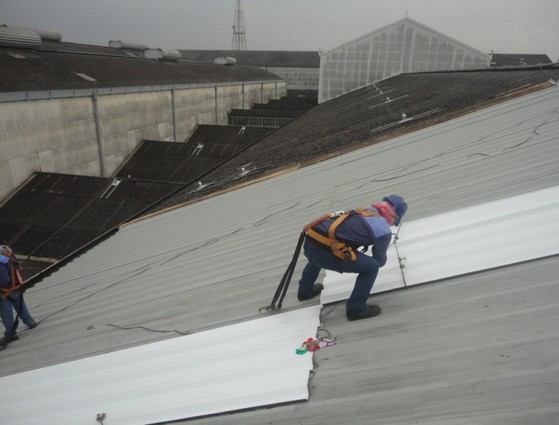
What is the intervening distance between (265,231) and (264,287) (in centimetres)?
168

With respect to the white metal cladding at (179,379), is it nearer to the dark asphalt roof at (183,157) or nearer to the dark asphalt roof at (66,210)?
the dark asphalt roof at (66,210)

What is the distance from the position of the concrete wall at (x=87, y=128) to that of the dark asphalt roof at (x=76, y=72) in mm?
628

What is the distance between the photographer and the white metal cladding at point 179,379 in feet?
8.95

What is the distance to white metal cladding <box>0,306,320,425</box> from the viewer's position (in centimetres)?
273

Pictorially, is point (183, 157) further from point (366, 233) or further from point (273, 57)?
point (273, 57)

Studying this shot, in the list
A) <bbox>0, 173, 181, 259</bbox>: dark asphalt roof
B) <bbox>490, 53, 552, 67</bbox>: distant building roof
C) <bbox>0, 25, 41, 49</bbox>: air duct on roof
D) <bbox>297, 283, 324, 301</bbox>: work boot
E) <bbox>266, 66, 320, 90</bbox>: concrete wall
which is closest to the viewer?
<bbox>297, 283, 324, 301</bbox>: work boot

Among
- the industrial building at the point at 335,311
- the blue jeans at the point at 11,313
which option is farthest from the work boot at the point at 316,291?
the blue jeans at the point at 11,313

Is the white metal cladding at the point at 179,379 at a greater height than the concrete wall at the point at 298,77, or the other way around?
the concrete wall at the point at 298,77

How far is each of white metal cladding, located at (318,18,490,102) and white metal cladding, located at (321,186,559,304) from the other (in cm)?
2262

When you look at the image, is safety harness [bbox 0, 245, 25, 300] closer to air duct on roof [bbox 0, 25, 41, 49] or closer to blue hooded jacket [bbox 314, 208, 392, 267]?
blue hooded jacket [bbox 314, 208, 392, 267]

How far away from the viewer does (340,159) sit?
8.58 meters

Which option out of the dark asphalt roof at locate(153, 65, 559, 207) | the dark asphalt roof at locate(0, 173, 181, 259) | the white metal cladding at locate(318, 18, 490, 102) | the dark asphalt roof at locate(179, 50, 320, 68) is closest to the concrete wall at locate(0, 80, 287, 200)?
the dark asphalt roof at locate(0, 173, 181, 259)

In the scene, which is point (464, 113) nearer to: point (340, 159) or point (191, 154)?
point (340, 159)

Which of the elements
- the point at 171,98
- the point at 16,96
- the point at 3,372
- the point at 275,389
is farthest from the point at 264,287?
the point at 171,98
